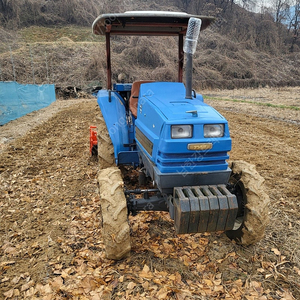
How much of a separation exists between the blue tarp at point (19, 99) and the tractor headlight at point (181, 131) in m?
9.12

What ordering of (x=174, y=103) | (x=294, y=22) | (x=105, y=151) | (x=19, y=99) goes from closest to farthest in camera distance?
(x=174, y=103) → (x=105, y=151) → (x=19, y=99) → (x=294, y=22)

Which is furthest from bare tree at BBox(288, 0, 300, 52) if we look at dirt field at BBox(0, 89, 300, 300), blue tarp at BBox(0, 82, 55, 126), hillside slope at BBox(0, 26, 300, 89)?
dirt field at BBox(0, 89, 300, 300)

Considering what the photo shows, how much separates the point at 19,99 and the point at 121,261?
35.5ft

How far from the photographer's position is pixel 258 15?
138ft

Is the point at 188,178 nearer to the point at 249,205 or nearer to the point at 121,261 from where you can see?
the point at 249,205

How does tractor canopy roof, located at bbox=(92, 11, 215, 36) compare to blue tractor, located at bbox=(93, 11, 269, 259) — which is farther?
tractor canopy roof, located at bbox=(92, 11, 215, 36)

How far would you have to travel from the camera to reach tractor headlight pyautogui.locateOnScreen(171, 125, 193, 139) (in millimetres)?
2789

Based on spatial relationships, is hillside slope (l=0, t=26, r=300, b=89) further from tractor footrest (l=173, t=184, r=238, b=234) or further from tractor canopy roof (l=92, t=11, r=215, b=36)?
tractor footrest (l=173, t=184, r=238, b=234)

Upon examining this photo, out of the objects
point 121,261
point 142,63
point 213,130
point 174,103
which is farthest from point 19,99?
point 142,63

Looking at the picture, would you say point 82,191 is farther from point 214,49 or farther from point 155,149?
point 214,49

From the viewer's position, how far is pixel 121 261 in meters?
3.05

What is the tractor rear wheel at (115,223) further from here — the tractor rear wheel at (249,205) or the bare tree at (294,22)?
the bare tree at (294,22)

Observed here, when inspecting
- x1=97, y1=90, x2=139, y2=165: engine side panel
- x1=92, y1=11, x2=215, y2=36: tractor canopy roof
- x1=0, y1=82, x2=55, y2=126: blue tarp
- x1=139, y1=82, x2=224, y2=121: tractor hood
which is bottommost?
x1=0, y1=82, x2=55, y2=126: blue tarp

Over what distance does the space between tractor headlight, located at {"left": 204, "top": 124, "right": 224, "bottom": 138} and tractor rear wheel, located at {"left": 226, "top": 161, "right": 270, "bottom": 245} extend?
0.67 m
